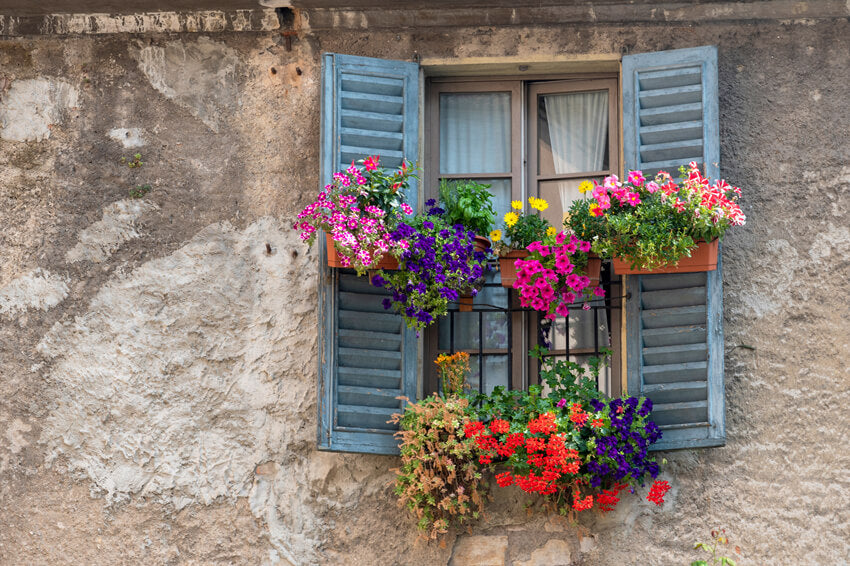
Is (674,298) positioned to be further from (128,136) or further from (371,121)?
(128,136)

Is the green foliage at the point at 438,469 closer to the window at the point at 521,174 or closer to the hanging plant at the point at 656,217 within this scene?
the window at the point at 521,174

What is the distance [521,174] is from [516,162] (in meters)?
0.07

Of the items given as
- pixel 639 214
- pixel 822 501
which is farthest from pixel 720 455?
pixel 639 214

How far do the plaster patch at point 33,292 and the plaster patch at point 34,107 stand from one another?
2.27ft

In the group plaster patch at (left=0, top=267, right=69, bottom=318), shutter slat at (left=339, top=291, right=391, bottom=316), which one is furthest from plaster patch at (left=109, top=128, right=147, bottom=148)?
shutter slat at (left=339, top=291, right=391, bottom=316)

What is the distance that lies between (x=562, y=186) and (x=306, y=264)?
1.29 metres

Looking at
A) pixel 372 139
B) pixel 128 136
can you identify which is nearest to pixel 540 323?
pixel 372 139

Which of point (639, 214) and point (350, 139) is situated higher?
point (350, 139)

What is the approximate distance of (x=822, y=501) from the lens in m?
5.01

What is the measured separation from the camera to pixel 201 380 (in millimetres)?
5375

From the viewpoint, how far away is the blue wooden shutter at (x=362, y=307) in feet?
17.0

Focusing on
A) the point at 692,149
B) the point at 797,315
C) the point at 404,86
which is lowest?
the point at 797,315

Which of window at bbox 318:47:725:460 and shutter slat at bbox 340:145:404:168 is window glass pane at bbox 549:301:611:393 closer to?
window at bbox 318:47:725:460

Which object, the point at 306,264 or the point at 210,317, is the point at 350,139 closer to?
the point at 306,264
